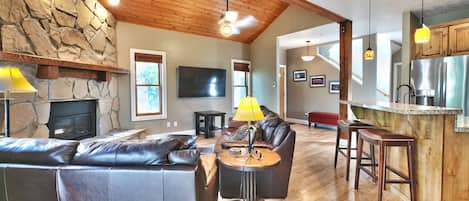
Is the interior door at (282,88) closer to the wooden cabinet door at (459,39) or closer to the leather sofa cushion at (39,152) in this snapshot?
the wooden cabinet door at (459,39)

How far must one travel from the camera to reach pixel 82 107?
4.39 metres

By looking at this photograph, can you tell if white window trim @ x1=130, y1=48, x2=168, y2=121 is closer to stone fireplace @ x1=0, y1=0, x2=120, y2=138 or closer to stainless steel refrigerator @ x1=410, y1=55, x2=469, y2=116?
stone fireplace @ x1=0, y1=0, x2=120, y2=138

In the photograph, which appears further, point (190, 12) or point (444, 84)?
point (190, 12)

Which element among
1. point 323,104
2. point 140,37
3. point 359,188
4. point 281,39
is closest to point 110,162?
point 359,188

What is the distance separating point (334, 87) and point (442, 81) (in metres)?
3.31

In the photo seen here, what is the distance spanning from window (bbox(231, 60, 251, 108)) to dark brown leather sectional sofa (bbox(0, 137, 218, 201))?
570 centimetres

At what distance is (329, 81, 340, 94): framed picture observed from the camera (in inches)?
287

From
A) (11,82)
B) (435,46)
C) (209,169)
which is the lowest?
(209,169)

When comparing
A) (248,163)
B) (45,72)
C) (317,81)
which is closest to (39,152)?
(248,163)

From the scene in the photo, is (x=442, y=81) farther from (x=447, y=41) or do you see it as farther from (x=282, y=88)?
(x=282, y=88)

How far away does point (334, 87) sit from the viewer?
24.2 ft

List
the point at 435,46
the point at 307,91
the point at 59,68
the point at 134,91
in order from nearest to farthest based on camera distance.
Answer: the point at 59,68
the point at 435,46
the point at 134,91
the point at 307,91

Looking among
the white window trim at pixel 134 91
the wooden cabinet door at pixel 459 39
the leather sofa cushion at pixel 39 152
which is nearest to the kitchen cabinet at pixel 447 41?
the wooden cabinet door at pixel 459 39

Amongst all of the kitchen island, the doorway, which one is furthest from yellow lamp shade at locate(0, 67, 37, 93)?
the doorway
